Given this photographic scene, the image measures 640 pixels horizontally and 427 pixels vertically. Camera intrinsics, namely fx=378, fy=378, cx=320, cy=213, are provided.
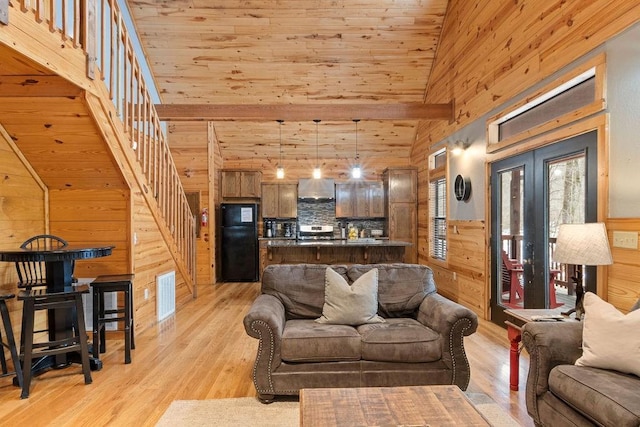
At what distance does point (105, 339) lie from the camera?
12.6 feet

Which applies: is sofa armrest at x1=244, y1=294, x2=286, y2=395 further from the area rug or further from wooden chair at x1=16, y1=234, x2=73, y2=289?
wooden chair at x1=16, y1=234, x2=73, y2=289

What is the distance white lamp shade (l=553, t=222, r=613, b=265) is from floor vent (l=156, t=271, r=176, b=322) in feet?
13.9

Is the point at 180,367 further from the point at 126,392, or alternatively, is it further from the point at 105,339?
the point at 105,339

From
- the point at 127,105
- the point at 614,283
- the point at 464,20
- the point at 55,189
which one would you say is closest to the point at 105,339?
the point at 55,189

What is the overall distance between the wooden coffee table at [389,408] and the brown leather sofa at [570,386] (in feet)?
1.88

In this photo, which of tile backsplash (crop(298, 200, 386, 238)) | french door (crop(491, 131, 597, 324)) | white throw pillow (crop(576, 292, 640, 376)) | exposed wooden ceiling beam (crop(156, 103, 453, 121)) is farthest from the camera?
tile backsplash (crop(298, 200, 386, 238))

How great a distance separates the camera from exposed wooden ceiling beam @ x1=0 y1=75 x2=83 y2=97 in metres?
2.79

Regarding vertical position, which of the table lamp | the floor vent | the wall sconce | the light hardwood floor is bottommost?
the light hardwood floor

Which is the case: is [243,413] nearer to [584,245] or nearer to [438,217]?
[584,245]

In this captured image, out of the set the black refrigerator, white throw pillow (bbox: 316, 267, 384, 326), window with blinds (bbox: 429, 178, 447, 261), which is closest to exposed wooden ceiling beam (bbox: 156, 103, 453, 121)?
window with blinds (bbox: 429, 178, 447, 261)

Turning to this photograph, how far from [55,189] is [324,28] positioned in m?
4.35

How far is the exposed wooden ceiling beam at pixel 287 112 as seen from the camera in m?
5.56

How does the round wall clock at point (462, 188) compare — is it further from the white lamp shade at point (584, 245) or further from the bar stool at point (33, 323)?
the bar stool at point (33, 323)

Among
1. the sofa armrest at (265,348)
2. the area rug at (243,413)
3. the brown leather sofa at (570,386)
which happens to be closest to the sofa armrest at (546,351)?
the brown leather sofa at (570,386)
